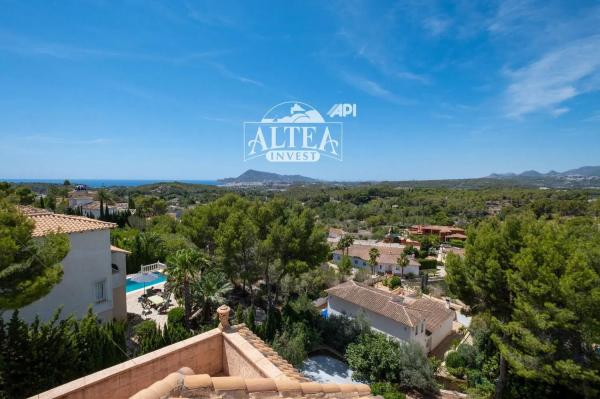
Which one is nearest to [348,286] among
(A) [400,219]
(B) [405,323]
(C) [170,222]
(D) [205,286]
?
(B) [405,323]

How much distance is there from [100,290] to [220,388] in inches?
422

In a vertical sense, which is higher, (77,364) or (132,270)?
(77,364)


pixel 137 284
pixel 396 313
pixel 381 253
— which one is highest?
A: pixel 396 313

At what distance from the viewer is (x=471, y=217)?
6825 centimetres

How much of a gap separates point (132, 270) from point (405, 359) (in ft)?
65.0

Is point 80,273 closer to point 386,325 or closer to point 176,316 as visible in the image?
point 176,316

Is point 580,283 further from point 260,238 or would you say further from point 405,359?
point 260,238

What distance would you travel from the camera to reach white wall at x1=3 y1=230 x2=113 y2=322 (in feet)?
32.2

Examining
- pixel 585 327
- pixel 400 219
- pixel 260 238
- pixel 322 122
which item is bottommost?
pixel 400 219

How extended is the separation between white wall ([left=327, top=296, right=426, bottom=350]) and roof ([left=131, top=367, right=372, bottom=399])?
499 inches

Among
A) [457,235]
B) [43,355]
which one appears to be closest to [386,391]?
[43,355]

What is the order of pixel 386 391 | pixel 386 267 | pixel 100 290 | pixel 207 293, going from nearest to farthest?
pixel 386 391 → pixel 100 290 → pixel 207 293 → pixel 386 267

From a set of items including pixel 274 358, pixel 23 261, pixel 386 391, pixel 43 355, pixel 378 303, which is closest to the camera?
pixel 274 358

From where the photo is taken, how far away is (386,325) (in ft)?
53.3
